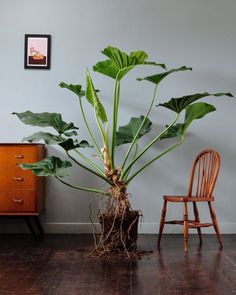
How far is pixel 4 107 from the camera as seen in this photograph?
13.1ft

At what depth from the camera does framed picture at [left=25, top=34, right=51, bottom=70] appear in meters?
4.01

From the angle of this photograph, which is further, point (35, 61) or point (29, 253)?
point (35, 61)

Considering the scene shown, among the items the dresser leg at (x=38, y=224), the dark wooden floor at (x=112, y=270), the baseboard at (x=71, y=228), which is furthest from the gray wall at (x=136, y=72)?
the dark wooden floor at (x=112, y=270)

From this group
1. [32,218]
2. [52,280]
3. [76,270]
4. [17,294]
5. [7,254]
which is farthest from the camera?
[32,218]

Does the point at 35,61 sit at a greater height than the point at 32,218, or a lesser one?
greater

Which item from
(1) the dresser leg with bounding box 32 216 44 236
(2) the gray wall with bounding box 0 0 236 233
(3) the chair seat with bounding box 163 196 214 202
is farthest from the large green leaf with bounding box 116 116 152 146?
(1) the dresser leg with bounding box 32 216 44 236

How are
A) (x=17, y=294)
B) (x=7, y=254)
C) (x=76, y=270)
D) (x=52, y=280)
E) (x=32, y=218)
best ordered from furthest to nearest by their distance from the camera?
(x=32, y=218) < (x=7, y=254) < (x=76, y=270) < (x=52, y=280) < (x=17, y=294)

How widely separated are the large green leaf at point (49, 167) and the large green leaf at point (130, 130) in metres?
0.68

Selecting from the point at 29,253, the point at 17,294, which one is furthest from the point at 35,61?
the point at 17,294

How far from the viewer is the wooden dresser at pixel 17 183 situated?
353 cm

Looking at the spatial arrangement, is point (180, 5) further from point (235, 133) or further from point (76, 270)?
point (76, 270)

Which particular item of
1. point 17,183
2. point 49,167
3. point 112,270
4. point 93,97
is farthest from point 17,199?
point 112,270

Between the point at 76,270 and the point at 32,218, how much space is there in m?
1.33

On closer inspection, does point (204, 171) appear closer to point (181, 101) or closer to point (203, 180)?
point (203, 180)
